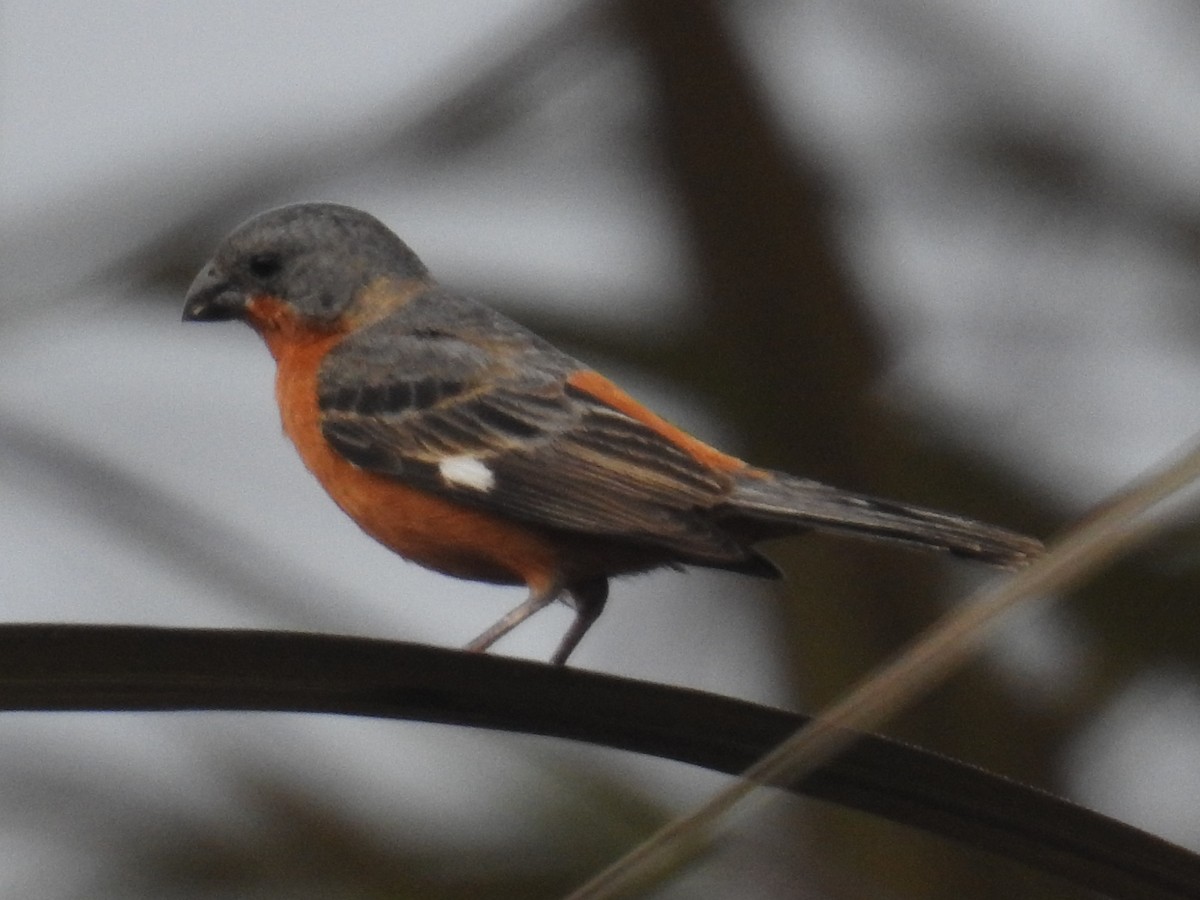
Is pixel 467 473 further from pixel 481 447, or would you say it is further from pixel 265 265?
pixel 265 265

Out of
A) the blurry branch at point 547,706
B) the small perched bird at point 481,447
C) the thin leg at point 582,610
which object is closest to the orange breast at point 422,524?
the small perched bird at point 481,447

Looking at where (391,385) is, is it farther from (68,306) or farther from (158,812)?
(158,812)

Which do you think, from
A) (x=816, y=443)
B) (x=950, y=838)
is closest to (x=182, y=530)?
(x=816, y=443)

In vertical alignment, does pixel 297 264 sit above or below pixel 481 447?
above

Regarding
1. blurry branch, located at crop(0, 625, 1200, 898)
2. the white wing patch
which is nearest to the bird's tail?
the white wing patch

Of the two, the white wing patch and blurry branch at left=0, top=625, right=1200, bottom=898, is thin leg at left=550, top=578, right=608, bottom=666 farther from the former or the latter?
blurry branch at left=0, top=625, right=1200, bottom=898

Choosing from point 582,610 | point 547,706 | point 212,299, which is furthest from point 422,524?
point 547,706
